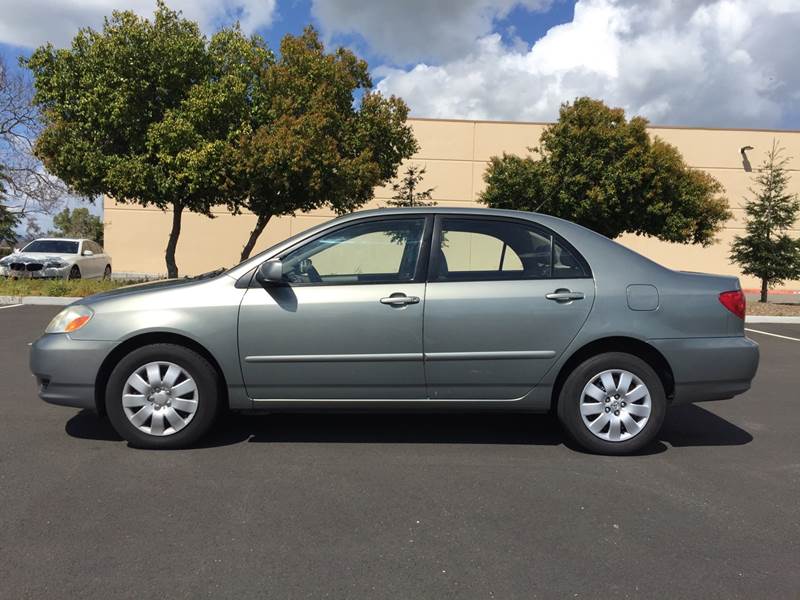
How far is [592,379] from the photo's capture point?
423cm

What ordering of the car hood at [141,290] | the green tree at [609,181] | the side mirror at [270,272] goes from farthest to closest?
the green tree at [609,181], the car hood at [141,290], the side mirror at [270,272]

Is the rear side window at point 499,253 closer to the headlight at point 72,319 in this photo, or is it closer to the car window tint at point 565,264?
the car window tint at point 565,264

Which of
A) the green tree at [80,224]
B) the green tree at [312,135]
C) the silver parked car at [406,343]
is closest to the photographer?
the silver parked car at [406,343]

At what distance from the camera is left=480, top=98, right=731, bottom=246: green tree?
18.6 meters

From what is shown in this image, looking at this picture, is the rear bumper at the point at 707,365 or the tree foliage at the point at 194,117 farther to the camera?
the tree foliage at the point at 194,117

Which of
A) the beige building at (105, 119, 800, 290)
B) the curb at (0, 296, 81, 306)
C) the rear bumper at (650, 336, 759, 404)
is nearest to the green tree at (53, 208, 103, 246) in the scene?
the beige building at (105, 119, 800, 290)

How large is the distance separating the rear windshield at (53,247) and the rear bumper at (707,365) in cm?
1798

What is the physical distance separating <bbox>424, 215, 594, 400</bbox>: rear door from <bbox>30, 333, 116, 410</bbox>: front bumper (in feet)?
7.10

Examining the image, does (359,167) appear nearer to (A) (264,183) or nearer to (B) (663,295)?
(A) (264,183)

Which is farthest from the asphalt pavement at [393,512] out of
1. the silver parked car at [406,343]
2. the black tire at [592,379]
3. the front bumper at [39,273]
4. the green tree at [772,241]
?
the green tree at [772,241]

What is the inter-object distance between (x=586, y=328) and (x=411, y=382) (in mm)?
1209

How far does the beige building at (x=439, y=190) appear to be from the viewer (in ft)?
87.7

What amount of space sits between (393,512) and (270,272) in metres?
1.67

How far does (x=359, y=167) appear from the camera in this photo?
15.6m
